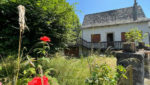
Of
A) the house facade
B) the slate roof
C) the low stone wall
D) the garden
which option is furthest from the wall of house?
the low stone wall

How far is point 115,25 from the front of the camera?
10031 mm

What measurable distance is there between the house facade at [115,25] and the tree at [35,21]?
5.52 metres

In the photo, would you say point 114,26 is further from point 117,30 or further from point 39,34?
point 39,34

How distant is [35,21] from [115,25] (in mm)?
9530

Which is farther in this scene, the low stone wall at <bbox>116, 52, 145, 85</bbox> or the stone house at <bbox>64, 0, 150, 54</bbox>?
the stone house at <bbox>64, 0, 150, 54</bbox>

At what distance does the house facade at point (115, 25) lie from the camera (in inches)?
344

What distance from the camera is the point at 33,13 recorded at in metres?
2.68

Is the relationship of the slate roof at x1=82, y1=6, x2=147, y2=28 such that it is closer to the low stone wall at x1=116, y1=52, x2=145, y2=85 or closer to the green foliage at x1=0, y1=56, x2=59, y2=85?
the low stone wall at x1=116, y1=52, x2=145, y2=85

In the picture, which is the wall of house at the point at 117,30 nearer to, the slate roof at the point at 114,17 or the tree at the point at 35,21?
the slate roof at the point at 114,17

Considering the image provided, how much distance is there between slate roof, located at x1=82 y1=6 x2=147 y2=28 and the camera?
9485 millimetres

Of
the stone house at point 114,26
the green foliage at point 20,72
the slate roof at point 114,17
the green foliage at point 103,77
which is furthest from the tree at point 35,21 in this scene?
the slate roof at point 114,17

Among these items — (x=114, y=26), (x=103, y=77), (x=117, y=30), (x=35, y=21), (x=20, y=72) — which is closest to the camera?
(x=103, y=77)

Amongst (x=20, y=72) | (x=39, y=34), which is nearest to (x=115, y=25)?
(x=39, y=34)

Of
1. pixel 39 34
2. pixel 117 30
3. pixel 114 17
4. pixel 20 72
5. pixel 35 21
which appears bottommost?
pixel 20 72
